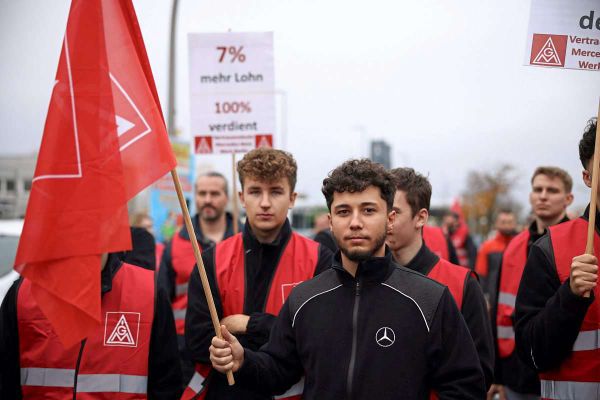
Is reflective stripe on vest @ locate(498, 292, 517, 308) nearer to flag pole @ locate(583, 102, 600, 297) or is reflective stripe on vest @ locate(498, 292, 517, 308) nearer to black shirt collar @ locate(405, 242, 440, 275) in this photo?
black shirt collar @ locate(405, 242, 440, 275)

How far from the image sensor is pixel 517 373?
17.8 ft

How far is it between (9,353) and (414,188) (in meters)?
2.47

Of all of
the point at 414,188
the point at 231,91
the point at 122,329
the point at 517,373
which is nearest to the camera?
the point at 122,329

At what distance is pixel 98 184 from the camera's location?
9.61 ft

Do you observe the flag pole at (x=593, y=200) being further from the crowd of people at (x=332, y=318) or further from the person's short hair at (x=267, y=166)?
the person's short hair at (x=267, y=166)

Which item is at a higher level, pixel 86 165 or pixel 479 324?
pixel 86 165

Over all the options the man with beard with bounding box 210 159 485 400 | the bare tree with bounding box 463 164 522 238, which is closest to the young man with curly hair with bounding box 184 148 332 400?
the man with beard with bounding box 210 159 485 400

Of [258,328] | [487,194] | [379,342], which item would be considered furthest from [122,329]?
[487,194]

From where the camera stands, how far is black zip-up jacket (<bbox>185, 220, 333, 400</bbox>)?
3752 mm

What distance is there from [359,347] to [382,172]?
818 mm

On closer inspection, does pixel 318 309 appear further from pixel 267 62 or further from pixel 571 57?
pixel 267 62

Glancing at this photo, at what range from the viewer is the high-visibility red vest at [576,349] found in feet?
10.8

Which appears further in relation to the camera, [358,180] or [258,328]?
[258,328]

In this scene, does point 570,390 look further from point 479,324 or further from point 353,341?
point 353,341
